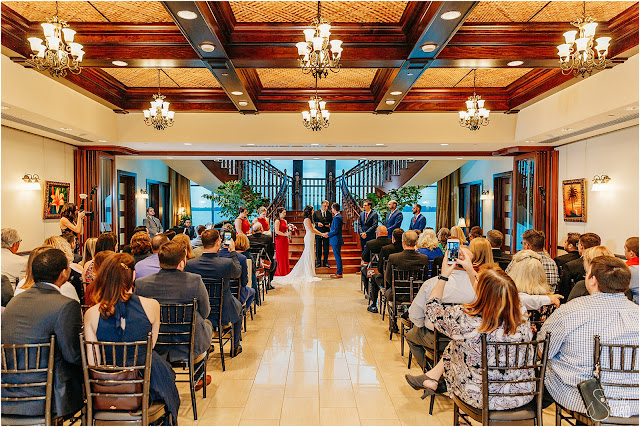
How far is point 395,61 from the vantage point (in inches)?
204

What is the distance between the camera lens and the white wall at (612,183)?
637cm


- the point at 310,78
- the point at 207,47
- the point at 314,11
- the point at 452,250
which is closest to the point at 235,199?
the point at 310,78

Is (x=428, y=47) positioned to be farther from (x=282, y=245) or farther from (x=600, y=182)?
(x=282, y=245)

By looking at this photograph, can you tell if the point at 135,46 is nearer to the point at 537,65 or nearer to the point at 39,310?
the point at 39,310

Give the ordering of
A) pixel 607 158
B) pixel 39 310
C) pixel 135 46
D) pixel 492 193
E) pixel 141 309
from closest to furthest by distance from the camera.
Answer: pixel 39 310 < pixel 141 309 < pixel 135 46 < pixel 607 158 < pixel 492 193

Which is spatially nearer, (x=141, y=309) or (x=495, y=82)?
(x=141, y=309)

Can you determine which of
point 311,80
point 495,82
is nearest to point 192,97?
point 311,80

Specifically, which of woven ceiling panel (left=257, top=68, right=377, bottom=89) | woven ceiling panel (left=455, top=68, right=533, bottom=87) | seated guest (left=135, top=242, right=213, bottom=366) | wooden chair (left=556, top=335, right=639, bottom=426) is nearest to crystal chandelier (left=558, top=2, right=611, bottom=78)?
woven ceiling panel (left=455, top=68, right=533, bottom=87)

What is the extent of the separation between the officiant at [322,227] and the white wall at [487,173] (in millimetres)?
4861

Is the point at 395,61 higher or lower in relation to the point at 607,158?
higher

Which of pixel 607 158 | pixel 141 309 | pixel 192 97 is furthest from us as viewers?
pixel 192 97

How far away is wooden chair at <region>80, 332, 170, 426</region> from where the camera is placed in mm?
2371

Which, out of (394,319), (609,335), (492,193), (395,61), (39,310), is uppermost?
(395,61)

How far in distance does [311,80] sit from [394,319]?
3991mm
